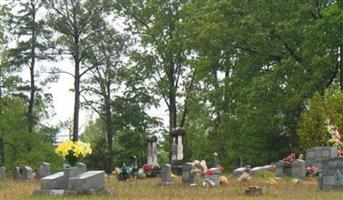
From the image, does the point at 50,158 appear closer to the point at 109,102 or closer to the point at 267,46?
the point at 109,102

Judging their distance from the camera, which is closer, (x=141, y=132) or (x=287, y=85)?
(x=287, y=85)

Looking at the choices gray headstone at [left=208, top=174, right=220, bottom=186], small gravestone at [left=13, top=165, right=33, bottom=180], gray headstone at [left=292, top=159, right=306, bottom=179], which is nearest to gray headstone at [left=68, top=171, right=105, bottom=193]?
gray headstone at [left=208, top=174, right=220, bottom=186]

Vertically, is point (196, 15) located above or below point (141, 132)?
above

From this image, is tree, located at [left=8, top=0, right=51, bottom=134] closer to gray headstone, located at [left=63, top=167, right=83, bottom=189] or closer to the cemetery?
the cemetery

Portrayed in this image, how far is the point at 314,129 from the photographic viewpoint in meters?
29.3

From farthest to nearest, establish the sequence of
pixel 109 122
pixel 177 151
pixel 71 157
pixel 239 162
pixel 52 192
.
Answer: pixel 109 122
pixel 239 162
pixel 177 151
pixel 71 157
pixel 52 192

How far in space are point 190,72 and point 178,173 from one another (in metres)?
14.0

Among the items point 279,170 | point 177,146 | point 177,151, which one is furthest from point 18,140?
point 279,170

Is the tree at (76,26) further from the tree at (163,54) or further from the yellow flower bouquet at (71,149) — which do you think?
the yellow flower bouquet at (71,149)

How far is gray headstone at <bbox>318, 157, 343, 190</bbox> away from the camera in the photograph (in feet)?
56.7

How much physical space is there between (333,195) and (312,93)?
1692cm

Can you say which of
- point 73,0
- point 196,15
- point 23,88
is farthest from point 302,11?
point 23,88

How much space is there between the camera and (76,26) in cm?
4100

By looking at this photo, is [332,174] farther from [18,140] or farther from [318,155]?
[18,140]
